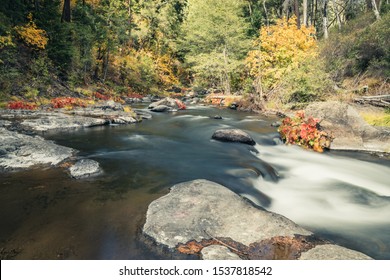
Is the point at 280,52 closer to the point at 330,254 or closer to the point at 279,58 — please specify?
the point at 279,58

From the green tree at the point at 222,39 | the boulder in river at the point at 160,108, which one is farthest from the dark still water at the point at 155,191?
the green tree at the point at 222,39

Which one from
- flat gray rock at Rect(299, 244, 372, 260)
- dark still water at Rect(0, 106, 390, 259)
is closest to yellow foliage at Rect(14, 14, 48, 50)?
dark still water at Rect(0, 106, 390, 259)

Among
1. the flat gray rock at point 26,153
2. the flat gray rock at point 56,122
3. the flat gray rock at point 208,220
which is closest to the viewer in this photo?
the flat gray rock at point 208,220

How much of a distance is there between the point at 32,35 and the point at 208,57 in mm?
15142

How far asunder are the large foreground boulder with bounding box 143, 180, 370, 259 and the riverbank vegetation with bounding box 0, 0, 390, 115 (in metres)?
13.7

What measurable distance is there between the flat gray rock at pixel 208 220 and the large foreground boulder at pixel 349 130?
24.5 feet

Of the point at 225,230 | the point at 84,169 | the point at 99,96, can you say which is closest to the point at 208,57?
the point at 99,96

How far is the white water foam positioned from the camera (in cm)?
547

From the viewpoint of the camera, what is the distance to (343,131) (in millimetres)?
10680

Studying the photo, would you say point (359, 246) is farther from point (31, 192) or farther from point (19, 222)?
point (31, 192)

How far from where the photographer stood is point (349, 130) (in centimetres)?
1062

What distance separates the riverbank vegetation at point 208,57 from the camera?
1642 cm

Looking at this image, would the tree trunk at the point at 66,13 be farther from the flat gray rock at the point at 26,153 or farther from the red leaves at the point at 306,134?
the red leaves at the point at 306,134

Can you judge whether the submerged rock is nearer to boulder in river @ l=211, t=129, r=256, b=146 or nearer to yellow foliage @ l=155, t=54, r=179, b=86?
boulder in river @ l=211, t=129, r=256, b=146
